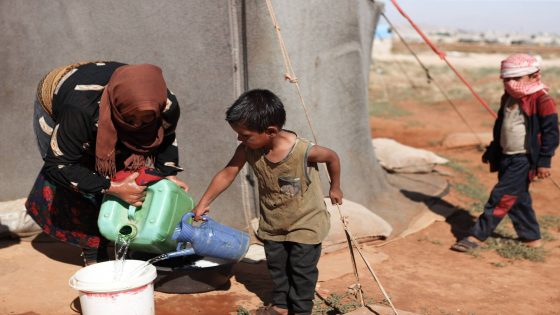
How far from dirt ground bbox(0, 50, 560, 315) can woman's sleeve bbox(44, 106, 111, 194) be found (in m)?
0.80

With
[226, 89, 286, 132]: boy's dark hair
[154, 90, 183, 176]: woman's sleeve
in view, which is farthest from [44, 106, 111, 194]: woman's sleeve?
[226, 89, 286, 132]: boy's dark hair

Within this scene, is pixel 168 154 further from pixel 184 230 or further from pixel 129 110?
pixel 129 110

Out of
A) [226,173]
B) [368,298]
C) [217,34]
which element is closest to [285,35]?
[217,34]

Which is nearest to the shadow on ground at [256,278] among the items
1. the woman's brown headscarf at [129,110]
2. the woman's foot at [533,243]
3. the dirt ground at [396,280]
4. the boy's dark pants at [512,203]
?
the dirt ground at [396,280]

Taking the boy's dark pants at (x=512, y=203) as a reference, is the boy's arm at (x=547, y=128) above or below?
above

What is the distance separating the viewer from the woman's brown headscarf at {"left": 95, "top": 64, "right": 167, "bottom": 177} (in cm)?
291

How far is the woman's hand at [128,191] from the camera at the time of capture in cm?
315

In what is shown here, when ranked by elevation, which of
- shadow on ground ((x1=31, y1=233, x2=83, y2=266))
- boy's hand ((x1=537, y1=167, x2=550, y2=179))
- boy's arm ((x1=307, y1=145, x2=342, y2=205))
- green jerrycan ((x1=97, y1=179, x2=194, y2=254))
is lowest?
shadow on ground ((x1=31, y1=233, x2=83, y2=266))

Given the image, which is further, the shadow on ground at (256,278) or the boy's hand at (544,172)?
the boy's hand at (544,172)

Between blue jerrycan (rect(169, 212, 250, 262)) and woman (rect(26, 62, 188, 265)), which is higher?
woman (rect(26, 62, 188, 265))

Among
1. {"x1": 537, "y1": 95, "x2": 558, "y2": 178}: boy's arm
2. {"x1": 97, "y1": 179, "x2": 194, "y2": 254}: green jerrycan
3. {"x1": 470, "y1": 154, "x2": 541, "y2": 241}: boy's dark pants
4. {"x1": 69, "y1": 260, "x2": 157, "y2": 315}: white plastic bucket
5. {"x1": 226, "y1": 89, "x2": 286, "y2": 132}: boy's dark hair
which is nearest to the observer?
{"x1": 69, "y1": 260, "x2": 157, "y2": 315}: white plastic bucket

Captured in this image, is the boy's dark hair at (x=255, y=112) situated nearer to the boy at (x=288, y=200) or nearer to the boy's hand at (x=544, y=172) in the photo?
the boy at (x=288, y=200)

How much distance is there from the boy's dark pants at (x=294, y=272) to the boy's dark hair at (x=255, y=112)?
69cm

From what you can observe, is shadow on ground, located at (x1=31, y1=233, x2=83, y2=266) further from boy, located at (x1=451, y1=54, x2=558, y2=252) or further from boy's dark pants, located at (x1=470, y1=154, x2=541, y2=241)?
boy's dark pants, located at (x1=470, y1=154, x2=541, y2=241)
